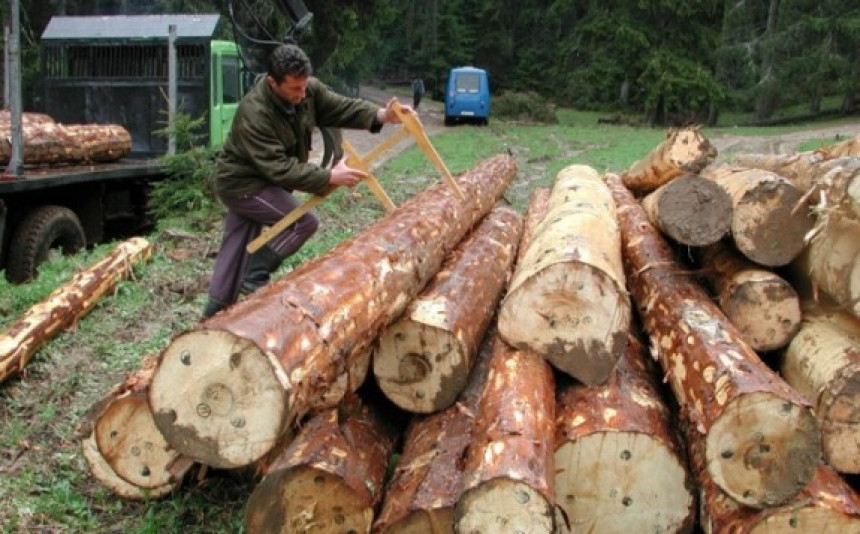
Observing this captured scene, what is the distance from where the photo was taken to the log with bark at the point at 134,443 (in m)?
3.95

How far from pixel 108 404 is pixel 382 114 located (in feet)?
8.68

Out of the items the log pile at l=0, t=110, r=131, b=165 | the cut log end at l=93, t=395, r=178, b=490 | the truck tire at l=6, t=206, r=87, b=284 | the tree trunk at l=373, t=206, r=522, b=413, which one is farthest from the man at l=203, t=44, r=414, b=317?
the log pile at l=0, t=110, r=131, b=165

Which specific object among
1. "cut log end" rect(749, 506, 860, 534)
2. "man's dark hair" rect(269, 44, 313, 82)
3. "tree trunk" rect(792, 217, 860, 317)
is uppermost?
"man's dark hair" rect(269, 44, 313, 82)

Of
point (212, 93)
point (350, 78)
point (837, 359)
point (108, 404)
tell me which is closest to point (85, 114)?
point (212, 93)

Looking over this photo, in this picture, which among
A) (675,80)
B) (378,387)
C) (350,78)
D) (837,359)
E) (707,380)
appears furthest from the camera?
(350,78)

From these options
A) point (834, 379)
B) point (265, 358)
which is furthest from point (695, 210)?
point (265, 358)

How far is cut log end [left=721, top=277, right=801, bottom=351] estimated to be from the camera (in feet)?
14.5

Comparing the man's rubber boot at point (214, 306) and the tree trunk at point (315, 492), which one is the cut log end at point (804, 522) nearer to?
the tree trunk at point (315, 492)

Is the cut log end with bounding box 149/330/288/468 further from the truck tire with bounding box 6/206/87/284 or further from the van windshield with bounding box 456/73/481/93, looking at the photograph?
the van windshield with bounding box 456/73/481/93

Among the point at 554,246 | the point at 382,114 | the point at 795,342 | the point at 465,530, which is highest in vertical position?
the point at 382,114

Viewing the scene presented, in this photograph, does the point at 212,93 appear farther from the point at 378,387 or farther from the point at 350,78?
the point at 350,78

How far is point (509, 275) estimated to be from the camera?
5898mm

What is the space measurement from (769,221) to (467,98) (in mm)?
29494

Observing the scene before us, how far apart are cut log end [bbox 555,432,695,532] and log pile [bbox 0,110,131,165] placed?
7.12 m
